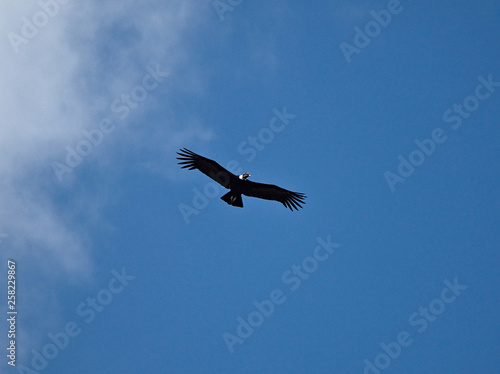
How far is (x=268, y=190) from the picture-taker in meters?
47.0

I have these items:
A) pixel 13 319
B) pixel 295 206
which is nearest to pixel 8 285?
pixel 13 319

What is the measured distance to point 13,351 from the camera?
47.1 m

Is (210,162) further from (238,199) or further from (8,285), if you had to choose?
(8,285)

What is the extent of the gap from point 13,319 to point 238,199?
44.1ft

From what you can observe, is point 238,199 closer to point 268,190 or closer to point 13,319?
point 268,190

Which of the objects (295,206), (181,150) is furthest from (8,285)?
(295,206)

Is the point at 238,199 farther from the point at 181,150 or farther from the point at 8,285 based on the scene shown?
the point at 8,285

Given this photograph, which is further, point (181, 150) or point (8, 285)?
point (8, 285)

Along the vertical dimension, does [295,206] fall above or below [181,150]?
below

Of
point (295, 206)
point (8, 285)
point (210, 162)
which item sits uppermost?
point (8, 285)

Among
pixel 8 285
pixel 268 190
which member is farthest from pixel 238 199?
pixel 8 285

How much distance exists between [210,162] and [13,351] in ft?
47.1

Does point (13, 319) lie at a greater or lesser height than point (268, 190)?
greater

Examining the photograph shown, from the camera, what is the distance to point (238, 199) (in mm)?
45375
